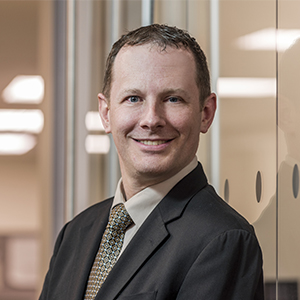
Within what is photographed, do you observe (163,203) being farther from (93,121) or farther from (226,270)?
(93,121)

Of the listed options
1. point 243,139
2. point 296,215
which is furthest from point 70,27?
point 296,215

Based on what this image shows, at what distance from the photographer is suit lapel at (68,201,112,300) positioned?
3.90ft

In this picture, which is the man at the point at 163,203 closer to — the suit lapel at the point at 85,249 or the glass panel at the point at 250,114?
the suit lapel at the point at 85,249

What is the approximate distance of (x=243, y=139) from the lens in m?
1.53

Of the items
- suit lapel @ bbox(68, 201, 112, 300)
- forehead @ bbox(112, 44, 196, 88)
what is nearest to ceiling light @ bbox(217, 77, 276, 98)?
forehead @ bbox(112, 44, 196, 88)

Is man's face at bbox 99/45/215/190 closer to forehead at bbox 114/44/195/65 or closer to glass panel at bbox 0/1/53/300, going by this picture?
forehead at bbox 114/44/195/65

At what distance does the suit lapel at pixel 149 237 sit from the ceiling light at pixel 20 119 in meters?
2.56

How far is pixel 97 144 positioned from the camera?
104 inches

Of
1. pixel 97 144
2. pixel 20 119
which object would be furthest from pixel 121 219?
pixel 20 119

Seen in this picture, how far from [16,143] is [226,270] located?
3047 millimetres

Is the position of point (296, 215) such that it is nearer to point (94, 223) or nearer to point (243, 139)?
point (243, 139)

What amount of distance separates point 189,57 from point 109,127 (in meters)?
0.28

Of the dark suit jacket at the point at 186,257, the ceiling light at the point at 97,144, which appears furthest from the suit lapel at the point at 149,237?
the ceiling light at the point at 97,144

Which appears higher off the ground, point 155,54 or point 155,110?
point 155,54
